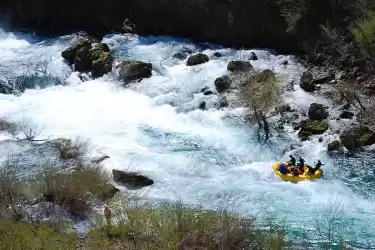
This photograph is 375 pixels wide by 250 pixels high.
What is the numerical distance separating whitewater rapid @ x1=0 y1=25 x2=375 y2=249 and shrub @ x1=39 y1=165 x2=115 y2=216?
1.29 meters

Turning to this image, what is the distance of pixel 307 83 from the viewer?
18141 millimetres

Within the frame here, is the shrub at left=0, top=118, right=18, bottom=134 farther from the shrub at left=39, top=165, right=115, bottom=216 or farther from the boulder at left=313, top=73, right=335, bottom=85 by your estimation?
the boulder at left=313, top=73, right=335, bottom=85

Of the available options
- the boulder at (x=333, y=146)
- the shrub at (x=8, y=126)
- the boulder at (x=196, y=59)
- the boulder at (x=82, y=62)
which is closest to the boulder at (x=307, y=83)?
the boulder at (x=333, y=146)

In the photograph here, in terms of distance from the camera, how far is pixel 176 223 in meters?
10.0

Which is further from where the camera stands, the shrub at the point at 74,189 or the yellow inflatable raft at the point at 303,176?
the yellow inflatable raft at the point at 303,176

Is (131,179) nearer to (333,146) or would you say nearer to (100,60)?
(333,146)

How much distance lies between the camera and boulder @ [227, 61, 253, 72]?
63.5 feet

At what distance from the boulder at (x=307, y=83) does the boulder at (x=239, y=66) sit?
1.98 metres

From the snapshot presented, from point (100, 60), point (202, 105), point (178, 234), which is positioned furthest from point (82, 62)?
point (178, 234)

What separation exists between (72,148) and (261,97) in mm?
5768

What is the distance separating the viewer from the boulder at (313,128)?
52.6ft

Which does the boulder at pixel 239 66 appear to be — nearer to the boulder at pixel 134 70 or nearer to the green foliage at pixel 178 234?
the boulder at pixel 134 70

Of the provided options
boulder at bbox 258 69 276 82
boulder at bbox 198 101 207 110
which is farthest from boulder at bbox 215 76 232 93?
boulder at bbox 258 69 276 82

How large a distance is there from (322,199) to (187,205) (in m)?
3.29
